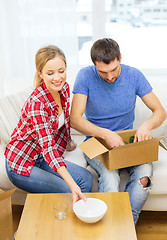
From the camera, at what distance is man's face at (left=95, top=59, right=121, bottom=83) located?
171cm

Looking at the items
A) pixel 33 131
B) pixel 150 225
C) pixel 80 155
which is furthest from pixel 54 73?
pixel 150 225

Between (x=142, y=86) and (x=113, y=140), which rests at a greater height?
(x=142, y=86)

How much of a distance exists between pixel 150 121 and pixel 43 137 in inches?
28.2

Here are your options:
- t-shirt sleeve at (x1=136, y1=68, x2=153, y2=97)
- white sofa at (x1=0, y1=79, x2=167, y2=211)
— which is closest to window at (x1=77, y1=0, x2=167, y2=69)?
white sofa at (x1=0, y1=79, x2=167, y2=211)

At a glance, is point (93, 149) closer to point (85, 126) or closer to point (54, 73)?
point (85, 126)

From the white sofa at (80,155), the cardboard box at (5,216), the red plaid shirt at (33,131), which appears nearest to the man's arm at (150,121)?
the white sofa at (80,155)

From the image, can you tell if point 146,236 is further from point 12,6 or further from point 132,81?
point 12,6

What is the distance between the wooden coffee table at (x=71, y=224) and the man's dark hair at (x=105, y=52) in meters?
0.77

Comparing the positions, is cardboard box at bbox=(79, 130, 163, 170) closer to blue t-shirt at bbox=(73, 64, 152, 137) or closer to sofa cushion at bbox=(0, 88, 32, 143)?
blue t-shirt at bbox=(73, 64, 152, 137)

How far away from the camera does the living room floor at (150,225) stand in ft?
5.89

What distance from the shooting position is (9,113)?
2.01 meters

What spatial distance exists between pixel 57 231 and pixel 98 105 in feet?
2.90

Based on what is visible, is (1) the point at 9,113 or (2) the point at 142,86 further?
(1) the point at 9,113

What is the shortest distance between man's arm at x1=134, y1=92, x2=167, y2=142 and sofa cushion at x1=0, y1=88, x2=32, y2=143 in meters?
0.83
